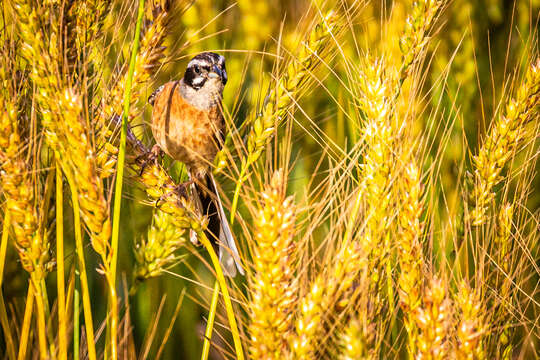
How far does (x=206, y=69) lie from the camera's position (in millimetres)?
1310

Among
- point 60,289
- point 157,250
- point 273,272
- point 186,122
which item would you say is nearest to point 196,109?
point 186,122

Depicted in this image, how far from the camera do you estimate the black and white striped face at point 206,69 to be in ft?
4.25

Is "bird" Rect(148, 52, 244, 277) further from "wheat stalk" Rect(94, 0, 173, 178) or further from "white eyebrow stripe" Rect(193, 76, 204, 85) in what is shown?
"wheat stalk" Rect(94, 0, 173, 178)

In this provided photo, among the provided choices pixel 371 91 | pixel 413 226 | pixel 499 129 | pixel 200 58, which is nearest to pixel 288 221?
pixel 413 226

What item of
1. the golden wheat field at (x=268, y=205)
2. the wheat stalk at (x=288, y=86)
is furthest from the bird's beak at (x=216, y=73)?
the wheat stalk at (x=288, y=86)

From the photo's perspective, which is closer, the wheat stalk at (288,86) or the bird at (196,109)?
the wheat stalk at (288,86)

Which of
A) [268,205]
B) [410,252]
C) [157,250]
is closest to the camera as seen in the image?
[268,205]

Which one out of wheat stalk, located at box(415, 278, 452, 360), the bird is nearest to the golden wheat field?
wheat stalk, located at box(415, 278, 452, 360)

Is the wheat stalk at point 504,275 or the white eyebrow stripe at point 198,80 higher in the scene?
the white eyebrow stripe at point 198,80

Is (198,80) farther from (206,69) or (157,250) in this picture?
(157,250)

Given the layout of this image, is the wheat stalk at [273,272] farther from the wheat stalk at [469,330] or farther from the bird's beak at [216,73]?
the bird's beak at [216,73]

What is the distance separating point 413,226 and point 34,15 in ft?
1.80

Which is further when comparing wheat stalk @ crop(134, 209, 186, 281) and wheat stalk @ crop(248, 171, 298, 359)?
wheat stalk @ crop(134, 209, 186, 281)

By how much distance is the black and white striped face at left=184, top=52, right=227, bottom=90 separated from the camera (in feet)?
4.25
